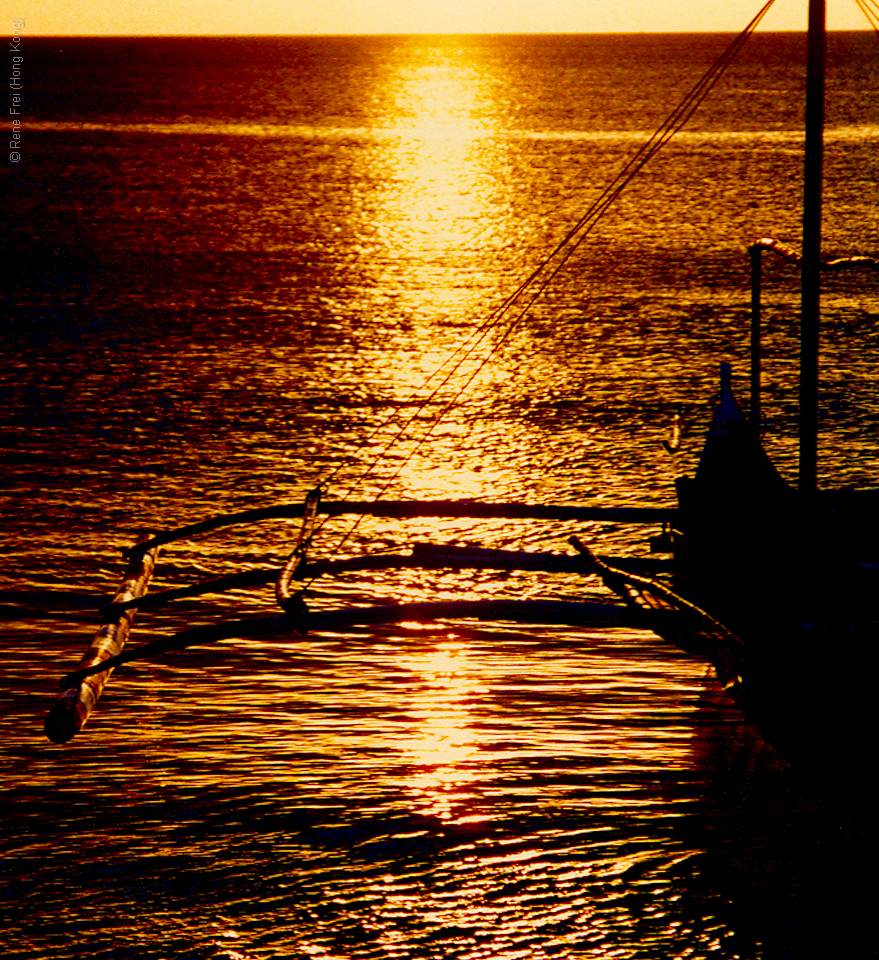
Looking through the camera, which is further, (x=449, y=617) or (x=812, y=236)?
(x=812, y=236)

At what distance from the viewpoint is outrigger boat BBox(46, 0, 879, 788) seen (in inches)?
355

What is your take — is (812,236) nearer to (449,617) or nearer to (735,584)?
(735,584)

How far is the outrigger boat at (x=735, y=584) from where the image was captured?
355 inches

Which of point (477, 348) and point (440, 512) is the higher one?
point (477, 348)

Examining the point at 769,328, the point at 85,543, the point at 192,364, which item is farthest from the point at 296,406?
the point at 769,328

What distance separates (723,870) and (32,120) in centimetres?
8759

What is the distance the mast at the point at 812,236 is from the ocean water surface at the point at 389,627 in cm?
210

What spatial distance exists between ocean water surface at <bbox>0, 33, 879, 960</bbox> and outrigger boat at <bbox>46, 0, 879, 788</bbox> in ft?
2.76

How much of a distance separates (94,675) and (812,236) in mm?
6910

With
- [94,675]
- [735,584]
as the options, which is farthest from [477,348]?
[94,675]

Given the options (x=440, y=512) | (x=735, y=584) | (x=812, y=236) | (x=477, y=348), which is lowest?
(x=735, y=584)

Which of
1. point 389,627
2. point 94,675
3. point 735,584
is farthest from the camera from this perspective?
point 389,627

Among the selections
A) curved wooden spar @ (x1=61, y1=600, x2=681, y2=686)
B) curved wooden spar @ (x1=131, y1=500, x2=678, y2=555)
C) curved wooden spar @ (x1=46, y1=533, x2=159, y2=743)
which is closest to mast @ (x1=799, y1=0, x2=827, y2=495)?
curved wooden spar @ (x1=131, y1=500, x2=678, y2=555)

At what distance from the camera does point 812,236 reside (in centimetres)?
1220
